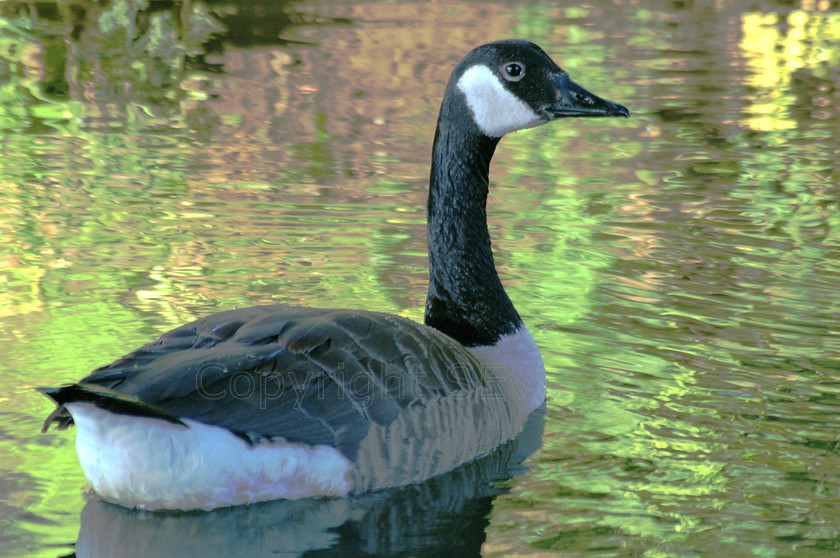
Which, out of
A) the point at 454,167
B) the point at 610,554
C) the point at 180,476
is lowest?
the point at 610,554

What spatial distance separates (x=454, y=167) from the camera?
6035mm

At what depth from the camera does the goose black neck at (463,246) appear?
19.8ft

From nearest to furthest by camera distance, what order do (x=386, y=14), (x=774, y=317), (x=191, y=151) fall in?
(x=774, y=317)
(x=191, y=151)
(x=386, y=14)

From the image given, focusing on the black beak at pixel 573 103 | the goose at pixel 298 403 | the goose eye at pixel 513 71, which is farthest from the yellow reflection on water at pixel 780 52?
the goose at pixel 298 403

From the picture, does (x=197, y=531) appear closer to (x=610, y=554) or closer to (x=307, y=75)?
(x=610, y=554)

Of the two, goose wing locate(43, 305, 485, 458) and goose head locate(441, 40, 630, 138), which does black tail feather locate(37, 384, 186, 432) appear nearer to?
goose wing locate(43, 305, 485, 458)

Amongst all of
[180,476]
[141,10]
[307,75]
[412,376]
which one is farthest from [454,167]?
[141,10]

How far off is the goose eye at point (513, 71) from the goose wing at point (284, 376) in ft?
5.15

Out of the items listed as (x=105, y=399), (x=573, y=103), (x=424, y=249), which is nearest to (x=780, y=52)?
(x=424, y=249)

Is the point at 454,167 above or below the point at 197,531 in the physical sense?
above

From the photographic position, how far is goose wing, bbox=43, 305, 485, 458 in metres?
4.45

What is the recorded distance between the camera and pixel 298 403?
471cm

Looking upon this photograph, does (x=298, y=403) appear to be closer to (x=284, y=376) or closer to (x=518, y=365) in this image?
(x=284, y=376)

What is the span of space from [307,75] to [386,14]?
14.4ft
